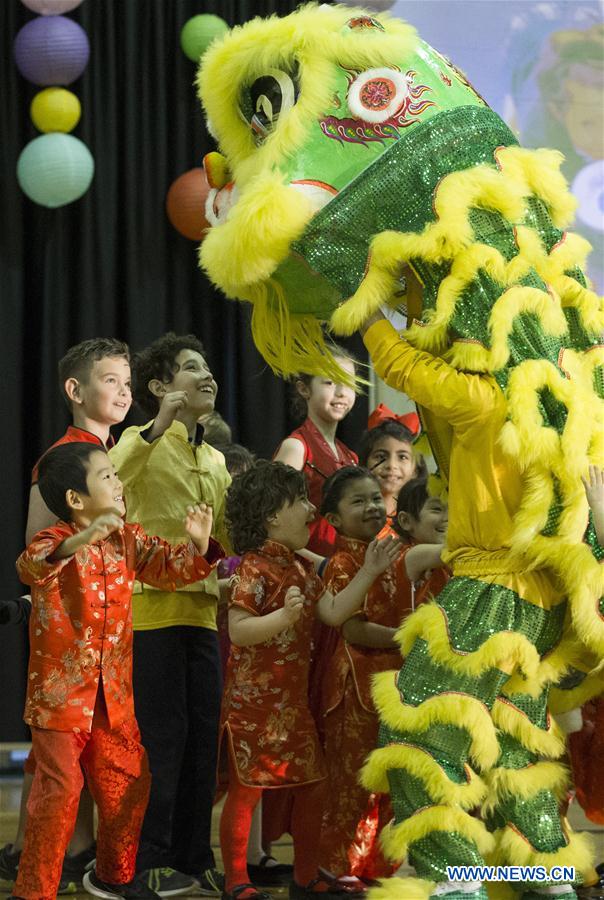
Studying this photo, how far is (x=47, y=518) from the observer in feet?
8.98

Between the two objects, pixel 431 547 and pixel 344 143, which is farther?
pixel 431 547

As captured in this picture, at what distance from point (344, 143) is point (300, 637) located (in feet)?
3.41

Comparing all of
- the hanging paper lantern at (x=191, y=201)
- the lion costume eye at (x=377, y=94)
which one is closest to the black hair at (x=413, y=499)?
the lion costume eye at (x=377, y=94)

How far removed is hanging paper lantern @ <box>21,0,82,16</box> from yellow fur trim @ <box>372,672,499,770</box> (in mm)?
3179

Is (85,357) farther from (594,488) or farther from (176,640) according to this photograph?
(594,488)

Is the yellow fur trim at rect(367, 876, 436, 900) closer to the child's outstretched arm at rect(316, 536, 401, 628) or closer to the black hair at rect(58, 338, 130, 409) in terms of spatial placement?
the child's outstretched arm at rect(316, 536, 401, 628)

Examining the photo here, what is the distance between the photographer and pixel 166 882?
2826 mm

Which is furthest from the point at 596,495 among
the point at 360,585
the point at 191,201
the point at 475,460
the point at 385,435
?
the point at 191,201

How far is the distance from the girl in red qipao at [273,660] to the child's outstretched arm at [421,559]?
147 mm

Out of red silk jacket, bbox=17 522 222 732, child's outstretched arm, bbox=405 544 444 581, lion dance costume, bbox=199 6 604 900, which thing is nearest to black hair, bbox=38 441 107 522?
red silk jacket, bbox=17 522 222 732

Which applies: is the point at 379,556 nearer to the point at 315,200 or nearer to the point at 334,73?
the point at 315,200

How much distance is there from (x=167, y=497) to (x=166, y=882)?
0.86 m

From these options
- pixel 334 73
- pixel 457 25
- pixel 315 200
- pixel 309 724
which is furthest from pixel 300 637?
pixel 457 25

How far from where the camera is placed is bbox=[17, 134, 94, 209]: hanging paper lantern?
450cm
